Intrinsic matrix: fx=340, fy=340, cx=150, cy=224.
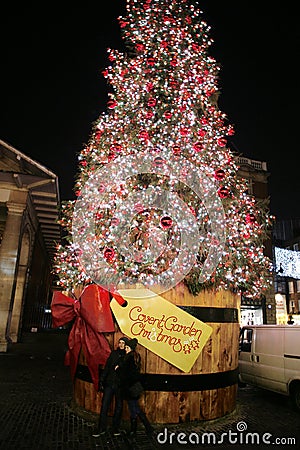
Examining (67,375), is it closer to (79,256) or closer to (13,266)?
(79,256)

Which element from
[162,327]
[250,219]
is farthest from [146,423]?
[250,219]

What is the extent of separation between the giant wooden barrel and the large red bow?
273 mm

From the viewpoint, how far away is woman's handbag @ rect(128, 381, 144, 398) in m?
5.49

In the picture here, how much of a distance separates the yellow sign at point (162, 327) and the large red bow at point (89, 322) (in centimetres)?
25

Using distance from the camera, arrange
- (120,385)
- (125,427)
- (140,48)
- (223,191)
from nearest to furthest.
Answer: (120,385) → (125,427) → (223,191) → (140,48)

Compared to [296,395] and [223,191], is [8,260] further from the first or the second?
[296,395]

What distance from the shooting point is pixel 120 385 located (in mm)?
5605

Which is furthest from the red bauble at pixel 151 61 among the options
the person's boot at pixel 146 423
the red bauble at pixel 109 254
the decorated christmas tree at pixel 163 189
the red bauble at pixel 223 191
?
the person's boot at pixel 146 423

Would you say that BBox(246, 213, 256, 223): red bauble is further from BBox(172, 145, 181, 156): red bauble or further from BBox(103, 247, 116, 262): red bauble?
BBox(103, 247, 116, 262): red bauble

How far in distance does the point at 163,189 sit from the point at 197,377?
3.89 meters

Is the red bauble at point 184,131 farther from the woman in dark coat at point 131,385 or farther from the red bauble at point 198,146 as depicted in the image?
the woman in dark coat at point 131,385

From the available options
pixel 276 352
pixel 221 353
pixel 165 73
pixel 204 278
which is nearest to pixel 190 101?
pixel 165 73

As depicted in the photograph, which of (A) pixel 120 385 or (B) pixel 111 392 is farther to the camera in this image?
(B) pixel 111 392

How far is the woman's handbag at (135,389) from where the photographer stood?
→ 18.0 feet
